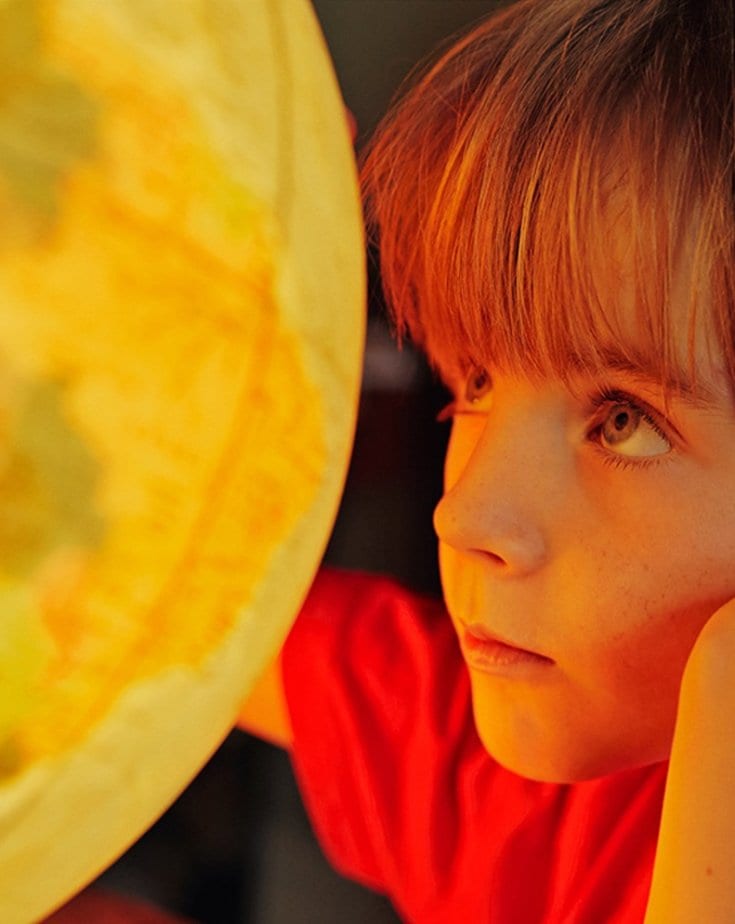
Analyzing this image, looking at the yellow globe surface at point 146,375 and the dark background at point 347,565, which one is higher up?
the yellow globe surface at point 146,375

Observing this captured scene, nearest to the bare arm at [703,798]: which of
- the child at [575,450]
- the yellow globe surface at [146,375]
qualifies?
the child at [575,450]

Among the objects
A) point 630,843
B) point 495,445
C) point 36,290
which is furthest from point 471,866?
point 36,290

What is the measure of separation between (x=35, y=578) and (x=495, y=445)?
0.50 feet

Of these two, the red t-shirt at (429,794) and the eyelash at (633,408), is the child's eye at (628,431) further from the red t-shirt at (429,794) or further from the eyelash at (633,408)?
the red t-shirt at (429,794)

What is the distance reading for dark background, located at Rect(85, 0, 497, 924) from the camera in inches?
16.5

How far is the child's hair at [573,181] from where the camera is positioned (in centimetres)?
29

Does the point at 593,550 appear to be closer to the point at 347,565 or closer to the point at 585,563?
the point at 585,563

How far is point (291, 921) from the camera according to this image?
0.44 metres

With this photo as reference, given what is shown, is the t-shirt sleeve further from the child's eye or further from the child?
the child's eye

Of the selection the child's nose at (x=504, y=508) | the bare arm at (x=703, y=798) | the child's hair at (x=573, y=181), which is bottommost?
the bare arm at (x=703, y=798)

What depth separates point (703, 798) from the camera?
0.92 feet

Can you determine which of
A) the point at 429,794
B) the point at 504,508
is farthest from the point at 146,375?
the point at 429,794

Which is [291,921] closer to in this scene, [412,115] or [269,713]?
[269,713]

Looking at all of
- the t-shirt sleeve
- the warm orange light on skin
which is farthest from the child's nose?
the t-shirt sleeve
